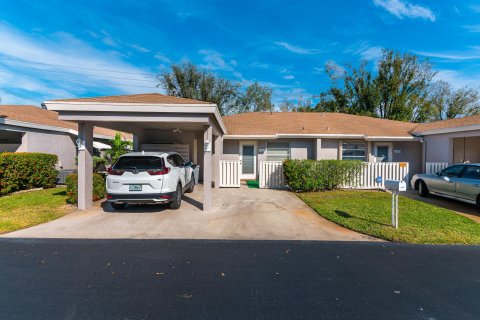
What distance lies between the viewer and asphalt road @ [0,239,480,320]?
→ 114 inches

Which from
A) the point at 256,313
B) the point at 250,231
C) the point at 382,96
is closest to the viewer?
the point at 256,313

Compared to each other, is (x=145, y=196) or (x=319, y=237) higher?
(x=145, y=196)

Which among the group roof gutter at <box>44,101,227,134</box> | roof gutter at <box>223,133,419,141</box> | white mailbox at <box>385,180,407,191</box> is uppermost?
roof gutter at <box>44,101,227,134</box>

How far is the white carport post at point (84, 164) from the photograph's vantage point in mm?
7746

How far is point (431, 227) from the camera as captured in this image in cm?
601

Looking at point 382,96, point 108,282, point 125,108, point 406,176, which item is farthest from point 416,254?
point 382,96

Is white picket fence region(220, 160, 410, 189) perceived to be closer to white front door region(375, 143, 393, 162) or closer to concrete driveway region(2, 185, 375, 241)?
white front door region(375, 143, 393, 162)

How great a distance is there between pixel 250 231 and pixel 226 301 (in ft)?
9.24

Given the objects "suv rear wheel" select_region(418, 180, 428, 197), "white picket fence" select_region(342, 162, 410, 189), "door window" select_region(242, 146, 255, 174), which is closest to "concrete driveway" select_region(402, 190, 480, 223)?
"suv rear wheel" select_region(418, 180, 428, 197)

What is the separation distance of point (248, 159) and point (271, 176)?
276 cm

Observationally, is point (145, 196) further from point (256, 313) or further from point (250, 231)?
point (256, 313)

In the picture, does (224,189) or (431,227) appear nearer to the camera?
(431,227)

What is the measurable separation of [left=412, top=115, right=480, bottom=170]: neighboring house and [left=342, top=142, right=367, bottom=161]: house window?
2.77m

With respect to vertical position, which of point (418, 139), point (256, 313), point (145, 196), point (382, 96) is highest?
point (382, 96)
